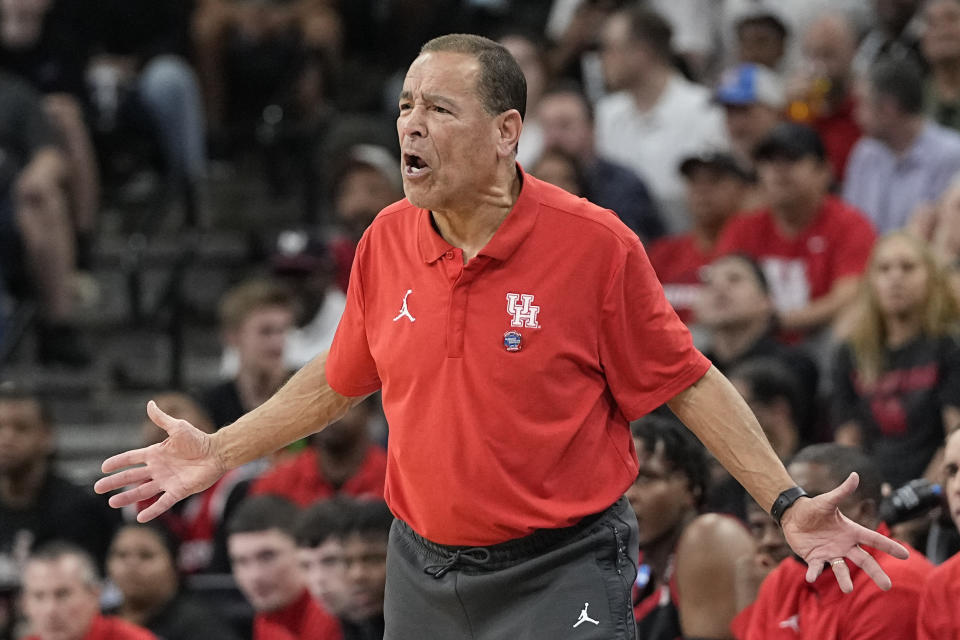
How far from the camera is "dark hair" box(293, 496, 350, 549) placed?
18.3ft

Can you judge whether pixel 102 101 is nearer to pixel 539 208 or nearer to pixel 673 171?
pixel 673 171

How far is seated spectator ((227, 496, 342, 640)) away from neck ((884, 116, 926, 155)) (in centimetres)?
363

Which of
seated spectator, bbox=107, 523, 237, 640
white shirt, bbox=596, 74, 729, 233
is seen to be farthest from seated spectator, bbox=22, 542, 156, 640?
white shirt, bbox=596, 74, 729, 233

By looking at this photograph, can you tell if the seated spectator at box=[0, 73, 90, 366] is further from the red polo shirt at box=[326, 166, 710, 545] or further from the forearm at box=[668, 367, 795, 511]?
the forearm at box=[668, 367, 795, 511]

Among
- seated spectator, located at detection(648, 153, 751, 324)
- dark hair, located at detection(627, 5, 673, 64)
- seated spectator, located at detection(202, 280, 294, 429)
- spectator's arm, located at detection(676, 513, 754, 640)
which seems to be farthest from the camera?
dark hair, located at detection(627, 5, 673, 64)

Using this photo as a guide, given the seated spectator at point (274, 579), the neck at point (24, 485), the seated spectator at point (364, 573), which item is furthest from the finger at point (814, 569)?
the neck at point (24, 485)

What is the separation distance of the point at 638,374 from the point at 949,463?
1232mm

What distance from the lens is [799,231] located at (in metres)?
7.47

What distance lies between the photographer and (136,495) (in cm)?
335

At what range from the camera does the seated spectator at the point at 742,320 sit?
677cm

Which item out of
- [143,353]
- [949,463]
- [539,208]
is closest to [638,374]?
[539,208]

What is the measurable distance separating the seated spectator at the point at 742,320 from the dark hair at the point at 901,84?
48.1 inches

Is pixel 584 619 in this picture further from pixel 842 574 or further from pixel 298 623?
pixel 298 623

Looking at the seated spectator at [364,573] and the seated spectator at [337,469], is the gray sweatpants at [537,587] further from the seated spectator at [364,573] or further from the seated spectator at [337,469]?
the seated spectator at [337,469]
